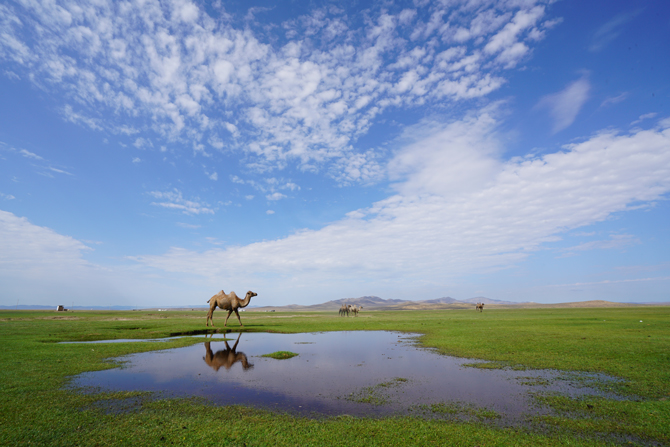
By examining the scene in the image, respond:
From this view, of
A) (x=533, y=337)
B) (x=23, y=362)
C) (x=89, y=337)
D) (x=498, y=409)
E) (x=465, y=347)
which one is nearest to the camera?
(x=498, y=409)

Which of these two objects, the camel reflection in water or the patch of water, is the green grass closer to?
the patch of water

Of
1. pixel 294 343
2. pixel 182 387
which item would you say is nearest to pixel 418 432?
pixel 182 387

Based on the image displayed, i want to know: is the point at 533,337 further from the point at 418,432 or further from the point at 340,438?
the point at 340,438

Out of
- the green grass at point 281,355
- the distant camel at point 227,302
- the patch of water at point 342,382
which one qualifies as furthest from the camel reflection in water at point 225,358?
the distant camel at point 227,302

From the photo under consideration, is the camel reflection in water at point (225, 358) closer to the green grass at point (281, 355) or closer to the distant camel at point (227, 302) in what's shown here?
the green grass at point (281, 355)

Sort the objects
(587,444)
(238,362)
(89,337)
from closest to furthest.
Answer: (587,444) → (238,362) → (89,337)

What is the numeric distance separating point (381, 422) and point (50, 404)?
415 inches

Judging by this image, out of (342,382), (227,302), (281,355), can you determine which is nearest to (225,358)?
(281,355)

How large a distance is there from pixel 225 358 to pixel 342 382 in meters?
8.43

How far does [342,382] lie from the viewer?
1282 centimetres

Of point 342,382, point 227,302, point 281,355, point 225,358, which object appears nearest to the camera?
point 342,382

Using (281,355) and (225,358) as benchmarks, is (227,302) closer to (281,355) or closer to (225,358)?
(225,358)

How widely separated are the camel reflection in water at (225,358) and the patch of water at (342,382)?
55mm

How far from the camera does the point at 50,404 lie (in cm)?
961
